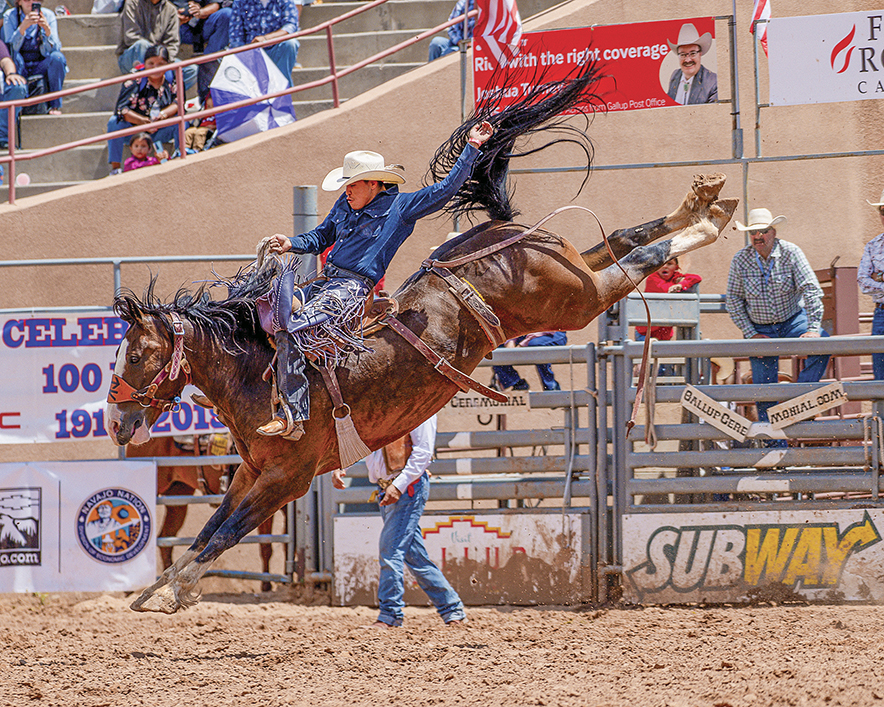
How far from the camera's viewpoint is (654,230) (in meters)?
6.00

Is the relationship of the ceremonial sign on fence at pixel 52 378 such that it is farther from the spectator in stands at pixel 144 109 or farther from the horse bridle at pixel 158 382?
the spectator in stands at pixel 144 109

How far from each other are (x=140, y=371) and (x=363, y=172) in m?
1.56

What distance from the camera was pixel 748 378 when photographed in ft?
27.3

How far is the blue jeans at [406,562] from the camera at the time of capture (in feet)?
21.7

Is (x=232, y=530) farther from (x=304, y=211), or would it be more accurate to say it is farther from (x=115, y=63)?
(x=115, y=63)

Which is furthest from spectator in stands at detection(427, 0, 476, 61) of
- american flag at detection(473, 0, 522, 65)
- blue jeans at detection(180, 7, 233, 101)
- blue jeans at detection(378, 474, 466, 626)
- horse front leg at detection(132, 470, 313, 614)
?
horse front leg at detection(132, 470, 313, 614)

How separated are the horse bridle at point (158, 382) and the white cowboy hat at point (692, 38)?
5160mm

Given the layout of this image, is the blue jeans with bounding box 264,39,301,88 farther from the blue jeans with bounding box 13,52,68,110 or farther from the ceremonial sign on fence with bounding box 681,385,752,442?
the ceremonial sign on fence with bounding box 681,385,752,442

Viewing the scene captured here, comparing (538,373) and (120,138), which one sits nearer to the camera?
(538,373)

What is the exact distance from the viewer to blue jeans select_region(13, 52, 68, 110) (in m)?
12.3

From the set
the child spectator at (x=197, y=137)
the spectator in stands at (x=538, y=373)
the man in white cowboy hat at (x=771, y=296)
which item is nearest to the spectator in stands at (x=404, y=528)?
the spectator in stands at (x=538, y=373)

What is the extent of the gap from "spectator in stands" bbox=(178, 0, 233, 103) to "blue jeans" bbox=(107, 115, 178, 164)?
2.81ft

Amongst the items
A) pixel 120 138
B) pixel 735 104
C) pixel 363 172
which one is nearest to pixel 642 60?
pixel 735 104

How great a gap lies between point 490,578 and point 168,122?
5.62 meters
